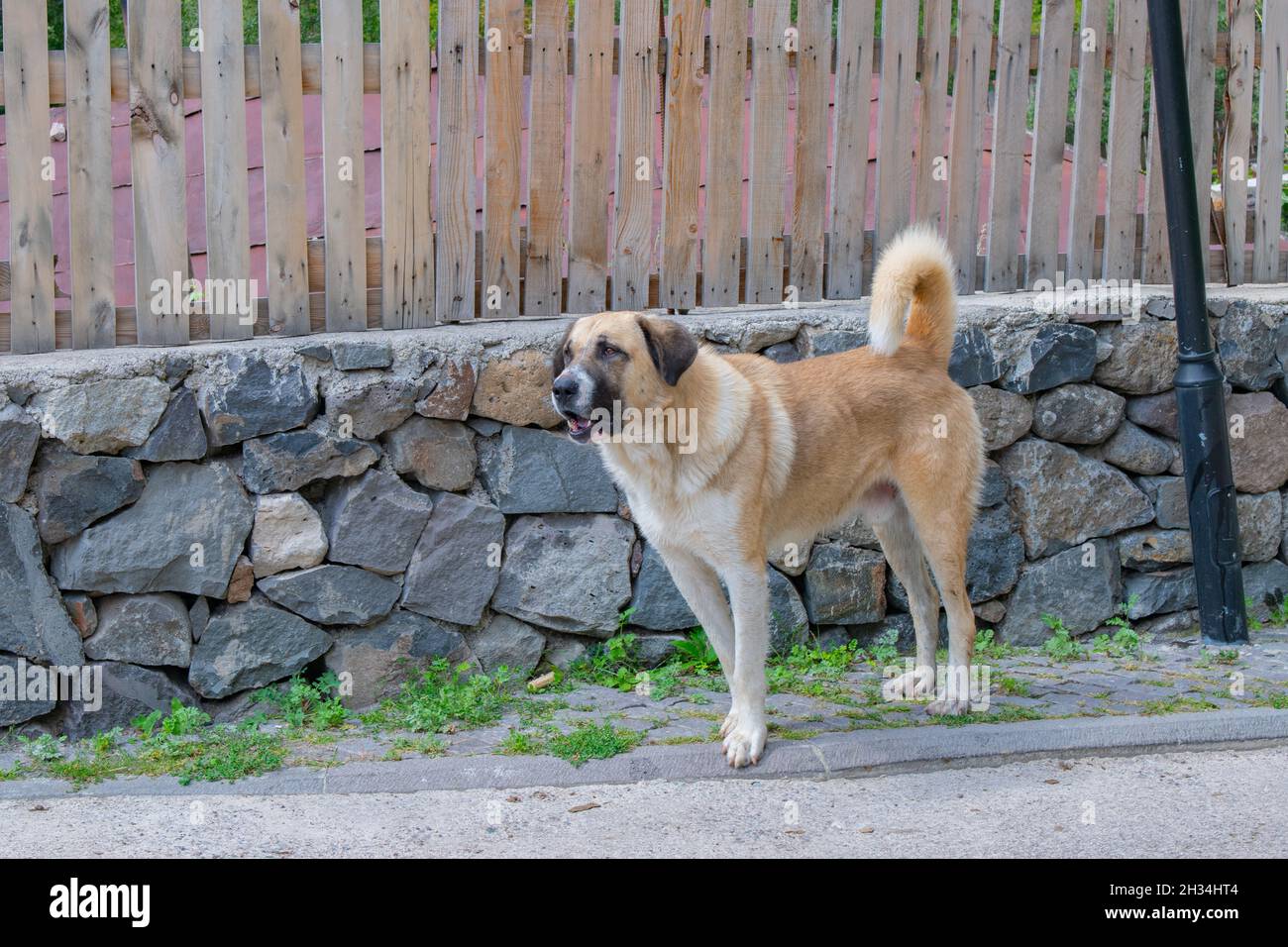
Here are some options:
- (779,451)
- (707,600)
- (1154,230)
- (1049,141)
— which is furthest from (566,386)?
(1154,230)

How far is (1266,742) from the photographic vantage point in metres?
4.70

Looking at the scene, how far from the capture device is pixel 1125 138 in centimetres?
626

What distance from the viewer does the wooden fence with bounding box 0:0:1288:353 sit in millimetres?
5051

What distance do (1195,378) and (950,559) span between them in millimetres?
1485

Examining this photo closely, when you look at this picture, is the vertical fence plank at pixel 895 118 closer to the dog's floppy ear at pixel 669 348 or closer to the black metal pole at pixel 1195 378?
the black metal pole at pixel 1195 378

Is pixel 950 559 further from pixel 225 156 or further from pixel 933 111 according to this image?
pixel 225 156

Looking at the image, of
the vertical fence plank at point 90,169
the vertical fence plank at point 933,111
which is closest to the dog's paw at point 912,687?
the vertical fence plank at point 933,111

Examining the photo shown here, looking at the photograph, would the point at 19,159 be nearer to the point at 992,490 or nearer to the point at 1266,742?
the point at 992,490

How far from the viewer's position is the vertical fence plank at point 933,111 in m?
5.83

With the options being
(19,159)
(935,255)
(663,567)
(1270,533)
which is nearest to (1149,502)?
(1270,533)

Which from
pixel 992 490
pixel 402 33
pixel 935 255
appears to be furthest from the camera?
pixel 992 490

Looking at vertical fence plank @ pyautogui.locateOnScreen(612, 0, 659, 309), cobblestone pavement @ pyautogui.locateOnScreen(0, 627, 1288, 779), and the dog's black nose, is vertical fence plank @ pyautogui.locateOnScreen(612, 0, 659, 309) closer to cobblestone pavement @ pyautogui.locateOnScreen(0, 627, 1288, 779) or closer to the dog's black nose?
the dog's black nose

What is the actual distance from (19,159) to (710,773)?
11.0 feet

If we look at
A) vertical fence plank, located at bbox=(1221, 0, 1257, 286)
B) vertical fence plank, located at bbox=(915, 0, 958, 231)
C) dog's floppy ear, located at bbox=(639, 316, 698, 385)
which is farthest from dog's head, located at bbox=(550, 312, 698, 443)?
vertical fence plank, located at bbox=(1221, 0, 1257, 286)
